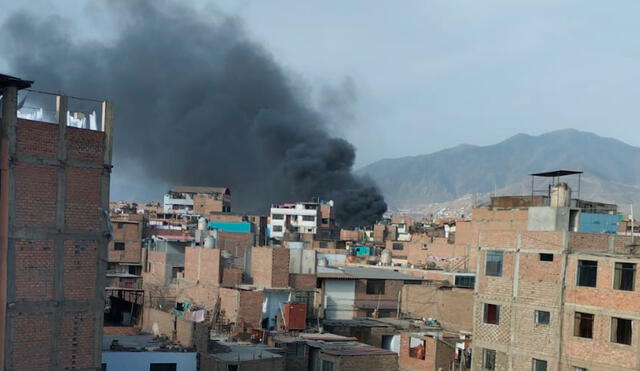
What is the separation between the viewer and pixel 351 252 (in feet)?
172

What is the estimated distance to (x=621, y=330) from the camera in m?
19.0

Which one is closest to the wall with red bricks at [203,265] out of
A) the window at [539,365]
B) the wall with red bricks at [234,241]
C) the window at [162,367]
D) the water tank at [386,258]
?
the wall with red bricks at [234,241]

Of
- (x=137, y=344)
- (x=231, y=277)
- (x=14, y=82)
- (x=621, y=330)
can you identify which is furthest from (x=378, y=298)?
(x=14, y=82)

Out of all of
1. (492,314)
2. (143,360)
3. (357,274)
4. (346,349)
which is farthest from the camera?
(357,274)

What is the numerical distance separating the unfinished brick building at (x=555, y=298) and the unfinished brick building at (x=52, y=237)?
1232cm

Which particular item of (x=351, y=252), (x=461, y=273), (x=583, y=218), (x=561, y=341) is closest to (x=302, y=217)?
(x=351, y=252)

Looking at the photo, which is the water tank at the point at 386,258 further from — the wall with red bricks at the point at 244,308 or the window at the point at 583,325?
the window at the point at 583,325

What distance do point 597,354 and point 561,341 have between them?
1.10m

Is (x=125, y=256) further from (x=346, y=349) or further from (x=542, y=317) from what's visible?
(x=542, y=317)

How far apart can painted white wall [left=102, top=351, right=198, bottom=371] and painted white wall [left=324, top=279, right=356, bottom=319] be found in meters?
11.0

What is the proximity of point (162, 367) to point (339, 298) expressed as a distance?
478 inches

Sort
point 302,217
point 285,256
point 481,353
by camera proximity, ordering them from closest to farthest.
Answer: point 481,353, point 285,256, point 302,217

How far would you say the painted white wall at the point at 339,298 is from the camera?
30750mm

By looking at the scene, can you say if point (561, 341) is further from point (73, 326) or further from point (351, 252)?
point (351, 252)
